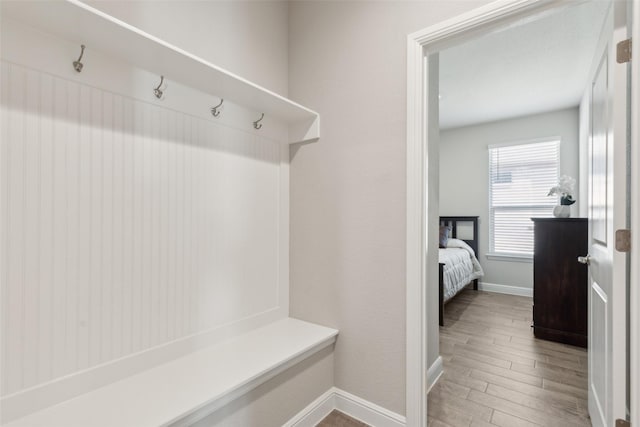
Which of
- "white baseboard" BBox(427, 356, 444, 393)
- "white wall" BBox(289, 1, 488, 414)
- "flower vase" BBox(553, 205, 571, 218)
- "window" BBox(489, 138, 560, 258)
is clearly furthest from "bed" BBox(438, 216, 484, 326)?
"white wall" BBox(289, 1, 488, 414)

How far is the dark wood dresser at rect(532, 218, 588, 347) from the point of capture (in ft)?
9.04

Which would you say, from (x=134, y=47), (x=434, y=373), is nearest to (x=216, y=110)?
(x=134, y=47)

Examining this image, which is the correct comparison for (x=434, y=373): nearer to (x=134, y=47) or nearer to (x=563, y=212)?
(x=563, y=212)

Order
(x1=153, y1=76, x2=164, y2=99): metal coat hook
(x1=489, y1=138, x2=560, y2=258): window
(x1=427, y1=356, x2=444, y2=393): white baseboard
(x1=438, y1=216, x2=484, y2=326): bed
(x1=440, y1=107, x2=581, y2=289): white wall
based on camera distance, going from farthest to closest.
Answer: (x1=489, y1=138, x2=560, y2=258): window → (x1=440, y1=107, x2=581, y2=289): white wall → (x1=438, y1=216, x2=484, y2=326): bed → (x1=427, y1=356, x2=444, y2=393): white baseboard → (x1=153, y1=76, x2=164, y2=99): metal coat hook

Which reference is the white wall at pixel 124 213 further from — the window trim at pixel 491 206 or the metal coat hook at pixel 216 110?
the window trim at pixel 491 206

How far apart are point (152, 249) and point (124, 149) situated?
464 mm

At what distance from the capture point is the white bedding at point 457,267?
341 cm

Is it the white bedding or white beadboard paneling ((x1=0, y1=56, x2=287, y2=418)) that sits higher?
white beadboard paneling ((x1=0, y1=56, x2=287, y2=418))

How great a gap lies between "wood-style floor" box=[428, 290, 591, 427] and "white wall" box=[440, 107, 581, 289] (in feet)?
4.72

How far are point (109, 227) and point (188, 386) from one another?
0.74 m

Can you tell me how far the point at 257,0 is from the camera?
6.26ft

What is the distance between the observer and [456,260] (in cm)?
386

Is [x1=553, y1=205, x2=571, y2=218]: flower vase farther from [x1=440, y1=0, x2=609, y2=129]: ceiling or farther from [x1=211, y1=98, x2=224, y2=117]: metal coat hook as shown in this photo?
[x1=211, y1=98, x2=224, y2=117]: metal coat hook

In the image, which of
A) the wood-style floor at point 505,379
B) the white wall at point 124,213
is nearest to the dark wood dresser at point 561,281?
the wood-style floor at point 505,379
